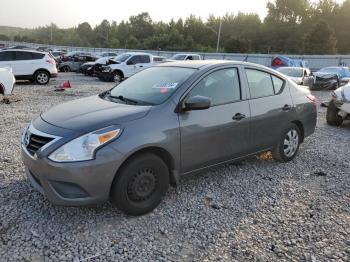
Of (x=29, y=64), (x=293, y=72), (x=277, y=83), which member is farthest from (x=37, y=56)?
(x=277, y=83)

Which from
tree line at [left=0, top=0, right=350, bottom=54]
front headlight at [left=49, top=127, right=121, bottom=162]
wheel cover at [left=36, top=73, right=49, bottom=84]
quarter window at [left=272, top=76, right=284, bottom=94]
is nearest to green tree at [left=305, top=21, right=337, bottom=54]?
tree line at [left=0, top=0, right=350, bottom=54]

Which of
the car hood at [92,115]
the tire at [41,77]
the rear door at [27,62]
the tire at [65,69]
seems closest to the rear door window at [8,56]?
the rear door at [27,62]

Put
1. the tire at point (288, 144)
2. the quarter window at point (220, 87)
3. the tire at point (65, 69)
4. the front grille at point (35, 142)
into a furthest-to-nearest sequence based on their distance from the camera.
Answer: the tire at point (65, 69), the tire at point (288, 144), the quarter window at point (220, 87), the front grille at point (35, 142)

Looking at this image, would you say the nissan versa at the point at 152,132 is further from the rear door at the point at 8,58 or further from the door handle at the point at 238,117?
the rear door at the point at 8,58

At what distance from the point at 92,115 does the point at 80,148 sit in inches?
21.1

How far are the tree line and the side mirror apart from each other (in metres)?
50.0

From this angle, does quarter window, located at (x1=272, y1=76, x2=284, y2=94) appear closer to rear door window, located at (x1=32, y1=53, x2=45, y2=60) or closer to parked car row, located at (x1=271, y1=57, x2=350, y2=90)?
parked car row, located at (x1=271, y1=57, x2=350, y2=90)

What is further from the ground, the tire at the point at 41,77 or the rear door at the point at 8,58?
the rear door at the point at 8,58

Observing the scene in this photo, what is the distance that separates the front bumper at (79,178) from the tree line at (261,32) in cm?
5089

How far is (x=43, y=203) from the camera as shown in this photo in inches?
159

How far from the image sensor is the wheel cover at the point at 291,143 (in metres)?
5.62

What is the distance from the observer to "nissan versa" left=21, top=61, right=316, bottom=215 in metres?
3.41

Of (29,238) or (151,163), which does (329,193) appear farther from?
(29,238)

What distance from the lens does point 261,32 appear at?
239 feet
